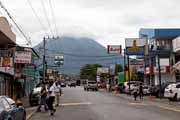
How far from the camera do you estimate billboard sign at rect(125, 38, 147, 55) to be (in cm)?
7212

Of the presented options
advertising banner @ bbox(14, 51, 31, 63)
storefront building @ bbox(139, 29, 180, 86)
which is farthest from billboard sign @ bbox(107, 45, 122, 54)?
advertising banner @ bbox(14, 51, 31, 63)

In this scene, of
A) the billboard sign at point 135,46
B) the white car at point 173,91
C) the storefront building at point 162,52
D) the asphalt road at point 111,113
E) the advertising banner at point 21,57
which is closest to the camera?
the asphalt road at point 111,113

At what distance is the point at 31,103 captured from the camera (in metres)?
37.4

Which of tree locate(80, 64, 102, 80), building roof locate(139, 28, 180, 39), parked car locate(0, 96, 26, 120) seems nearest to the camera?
parked car locate(0, 96, 26, 120)

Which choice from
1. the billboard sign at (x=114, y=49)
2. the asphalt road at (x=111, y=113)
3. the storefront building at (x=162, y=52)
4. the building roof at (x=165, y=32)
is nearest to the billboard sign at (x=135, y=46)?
the storefront building at (x=162, y=52)

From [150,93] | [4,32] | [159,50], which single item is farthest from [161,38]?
[4,32]

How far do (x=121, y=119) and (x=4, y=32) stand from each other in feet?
38.7

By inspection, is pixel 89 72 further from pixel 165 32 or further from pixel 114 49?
pixel 165 32

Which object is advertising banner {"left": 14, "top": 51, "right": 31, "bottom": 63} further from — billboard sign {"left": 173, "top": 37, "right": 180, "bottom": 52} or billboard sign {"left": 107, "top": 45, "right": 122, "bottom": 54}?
billboard sign {"left": 107, "top": 45, "right": 122, "bottom": 54}

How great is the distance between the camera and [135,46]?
245 ft

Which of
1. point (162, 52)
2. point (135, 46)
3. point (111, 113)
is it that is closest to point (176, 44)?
point (162, 52)

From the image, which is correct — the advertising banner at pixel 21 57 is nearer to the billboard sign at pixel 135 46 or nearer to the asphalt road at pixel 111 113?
the asphalt road at pixel 111 113

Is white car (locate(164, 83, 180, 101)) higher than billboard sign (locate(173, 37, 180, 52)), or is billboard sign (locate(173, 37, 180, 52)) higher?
billboard sign (locate(173, 37, 180, 52))

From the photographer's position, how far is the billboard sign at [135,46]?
237ft
